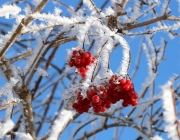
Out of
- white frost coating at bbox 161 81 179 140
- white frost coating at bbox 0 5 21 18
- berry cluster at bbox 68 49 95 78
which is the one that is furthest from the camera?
berry cluster at bbox 68 49 95 78

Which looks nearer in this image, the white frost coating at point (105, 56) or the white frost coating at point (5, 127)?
the white frost coating at point (105, 56)

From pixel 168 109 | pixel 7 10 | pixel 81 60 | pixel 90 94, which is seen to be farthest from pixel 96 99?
pixel 168 109

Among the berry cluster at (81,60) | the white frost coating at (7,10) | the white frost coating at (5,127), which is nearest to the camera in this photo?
the white frost coating at (7,10)

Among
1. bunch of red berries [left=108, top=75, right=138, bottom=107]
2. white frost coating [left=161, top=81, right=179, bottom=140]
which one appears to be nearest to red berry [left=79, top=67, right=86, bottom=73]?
bunch of red berries [left=108, top=75, right=138, bottom=107]

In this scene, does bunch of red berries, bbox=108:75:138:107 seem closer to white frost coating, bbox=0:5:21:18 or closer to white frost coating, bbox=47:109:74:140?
white frost coating, bbox=47:109:74:140

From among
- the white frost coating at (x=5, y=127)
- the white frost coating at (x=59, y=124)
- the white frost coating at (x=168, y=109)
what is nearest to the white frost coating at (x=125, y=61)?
the white frost coating at (x=59, y=124)

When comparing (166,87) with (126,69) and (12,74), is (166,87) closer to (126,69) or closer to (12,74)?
(126,69)

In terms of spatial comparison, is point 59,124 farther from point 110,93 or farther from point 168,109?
point 168,109

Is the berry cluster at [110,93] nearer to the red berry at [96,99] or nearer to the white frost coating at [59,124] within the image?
the red berry at [96,99]
